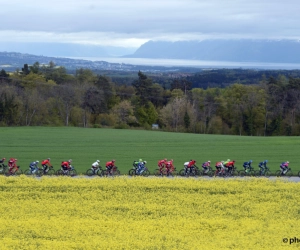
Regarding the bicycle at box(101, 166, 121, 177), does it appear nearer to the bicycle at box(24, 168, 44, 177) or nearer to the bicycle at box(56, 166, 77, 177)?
the bicycle at box(56, 166, 77, 177)

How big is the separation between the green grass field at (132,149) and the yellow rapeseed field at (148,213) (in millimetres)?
8097

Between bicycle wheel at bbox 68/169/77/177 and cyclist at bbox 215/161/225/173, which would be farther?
bicycle wheel at bbox 68/169/77/177

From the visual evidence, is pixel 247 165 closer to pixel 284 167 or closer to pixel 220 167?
pixel 220 167

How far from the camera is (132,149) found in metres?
44.7

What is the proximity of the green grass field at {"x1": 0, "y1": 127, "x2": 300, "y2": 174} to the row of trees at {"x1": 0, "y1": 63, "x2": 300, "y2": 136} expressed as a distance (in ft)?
72.4

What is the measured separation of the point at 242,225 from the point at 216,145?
30.8 m

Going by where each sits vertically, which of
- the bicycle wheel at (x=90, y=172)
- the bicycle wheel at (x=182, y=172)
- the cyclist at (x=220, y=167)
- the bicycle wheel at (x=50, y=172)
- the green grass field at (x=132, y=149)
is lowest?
the green grass field at (x=132, y=149)

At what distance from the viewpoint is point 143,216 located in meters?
19.0

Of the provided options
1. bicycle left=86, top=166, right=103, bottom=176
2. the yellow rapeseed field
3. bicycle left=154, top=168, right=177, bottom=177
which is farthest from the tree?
the yellow rapeseed field

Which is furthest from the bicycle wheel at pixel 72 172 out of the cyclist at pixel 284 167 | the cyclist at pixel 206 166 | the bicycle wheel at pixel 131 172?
the cyclist at pixel 284 167

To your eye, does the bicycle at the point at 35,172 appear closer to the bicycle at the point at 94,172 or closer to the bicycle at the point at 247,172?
the bicycle at the point at 94,172

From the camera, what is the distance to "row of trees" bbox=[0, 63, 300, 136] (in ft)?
261

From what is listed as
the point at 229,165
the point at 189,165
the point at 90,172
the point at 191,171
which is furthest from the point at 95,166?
the point at 229,165

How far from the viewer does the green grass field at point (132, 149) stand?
37156 millimetres
